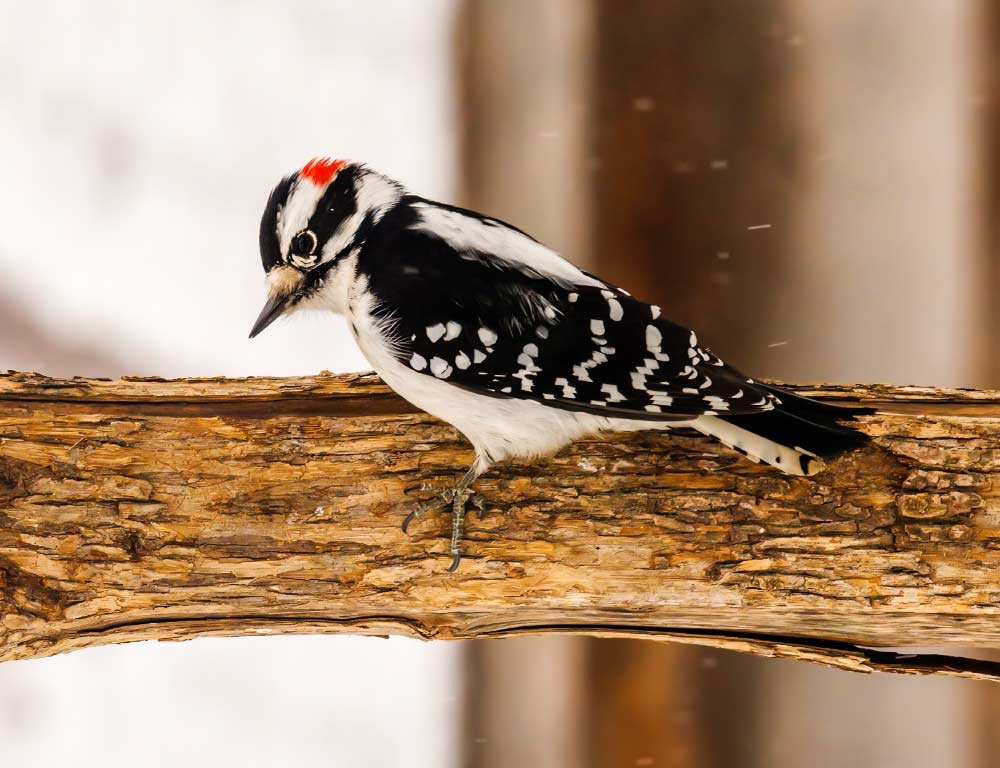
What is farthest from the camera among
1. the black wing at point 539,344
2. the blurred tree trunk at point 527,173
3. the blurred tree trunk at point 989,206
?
the blurred tree trunk at point 527,173

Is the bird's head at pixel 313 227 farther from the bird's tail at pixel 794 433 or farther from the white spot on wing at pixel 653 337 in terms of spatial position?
the bird's tail at pixel 794 433

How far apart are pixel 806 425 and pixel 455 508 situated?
1.29ft

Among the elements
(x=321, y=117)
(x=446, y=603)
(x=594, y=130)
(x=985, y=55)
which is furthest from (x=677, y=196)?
(x=446, y=603)

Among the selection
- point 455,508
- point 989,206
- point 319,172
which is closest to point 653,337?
point 455,508

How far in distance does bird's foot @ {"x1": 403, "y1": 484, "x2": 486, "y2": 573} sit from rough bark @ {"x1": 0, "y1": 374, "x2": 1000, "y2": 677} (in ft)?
0.04

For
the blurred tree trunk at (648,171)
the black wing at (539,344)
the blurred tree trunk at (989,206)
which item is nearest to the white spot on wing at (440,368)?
the black wing at (539,344)

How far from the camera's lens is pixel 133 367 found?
1.58 m

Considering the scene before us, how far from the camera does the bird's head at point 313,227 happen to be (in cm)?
82

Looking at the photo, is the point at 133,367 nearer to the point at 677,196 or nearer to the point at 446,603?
the point at 446,603

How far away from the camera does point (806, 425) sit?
81 centimetres

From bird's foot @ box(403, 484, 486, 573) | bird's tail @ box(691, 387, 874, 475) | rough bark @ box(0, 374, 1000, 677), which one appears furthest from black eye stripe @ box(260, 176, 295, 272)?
bird's tail @ box(691, 387, 874, 475)

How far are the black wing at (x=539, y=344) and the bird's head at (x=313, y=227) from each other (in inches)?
3.0

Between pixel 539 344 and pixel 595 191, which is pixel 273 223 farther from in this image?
pixel 595 191

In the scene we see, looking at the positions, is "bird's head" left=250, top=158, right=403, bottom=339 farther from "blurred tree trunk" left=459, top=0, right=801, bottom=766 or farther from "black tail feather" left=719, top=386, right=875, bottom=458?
"blurred tree trunk" left=459, top=0, right=801, bottom=766
